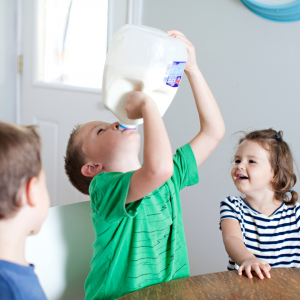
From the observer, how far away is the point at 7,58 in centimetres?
215

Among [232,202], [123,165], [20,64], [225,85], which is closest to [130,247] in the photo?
[123,165]

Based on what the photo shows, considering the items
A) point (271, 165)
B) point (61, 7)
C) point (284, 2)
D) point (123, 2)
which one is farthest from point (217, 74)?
point (61, 7)

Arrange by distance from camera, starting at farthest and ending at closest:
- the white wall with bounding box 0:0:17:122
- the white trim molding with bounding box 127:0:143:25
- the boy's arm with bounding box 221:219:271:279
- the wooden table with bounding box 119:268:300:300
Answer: the white wall with bounding box 0:0:17:122 → the white trim molding with bounding box 127:0:143:25 → the boy's arm with bounding box 221:219:271:279 → the wooden table with bounding box 119:268:300:300

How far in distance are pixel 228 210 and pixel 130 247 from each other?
15.1 inches

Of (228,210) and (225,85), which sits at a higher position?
(225,85)

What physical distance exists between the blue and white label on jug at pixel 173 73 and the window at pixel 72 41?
1.16 m

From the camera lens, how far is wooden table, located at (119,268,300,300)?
63cm

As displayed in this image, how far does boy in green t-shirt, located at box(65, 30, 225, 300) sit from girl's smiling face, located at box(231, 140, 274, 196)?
6.1 inches

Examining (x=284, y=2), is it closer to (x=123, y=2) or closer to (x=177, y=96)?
(x=177, y=96)

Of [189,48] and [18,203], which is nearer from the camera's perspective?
[18,203]

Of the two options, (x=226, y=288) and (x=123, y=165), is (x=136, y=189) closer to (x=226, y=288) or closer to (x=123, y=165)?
(x=123, y=165)

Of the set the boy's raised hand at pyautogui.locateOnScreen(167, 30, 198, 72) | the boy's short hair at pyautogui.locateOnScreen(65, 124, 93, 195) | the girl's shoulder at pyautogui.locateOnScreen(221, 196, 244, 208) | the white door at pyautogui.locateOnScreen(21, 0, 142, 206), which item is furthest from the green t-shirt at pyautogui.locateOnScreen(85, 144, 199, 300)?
the white door at pyautogui.locateOnScreen(21, 0, 142, 206)

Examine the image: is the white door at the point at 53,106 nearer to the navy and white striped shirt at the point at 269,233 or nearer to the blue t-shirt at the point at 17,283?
the navy and white striped shirt at the point at 269,233

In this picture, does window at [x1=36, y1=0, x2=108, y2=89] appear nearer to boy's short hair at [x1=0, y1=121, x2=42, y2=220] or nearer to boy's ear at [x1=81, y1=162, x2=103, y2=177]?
boy's ear at [x1=81, y1=162, x2=103, y2=177]
